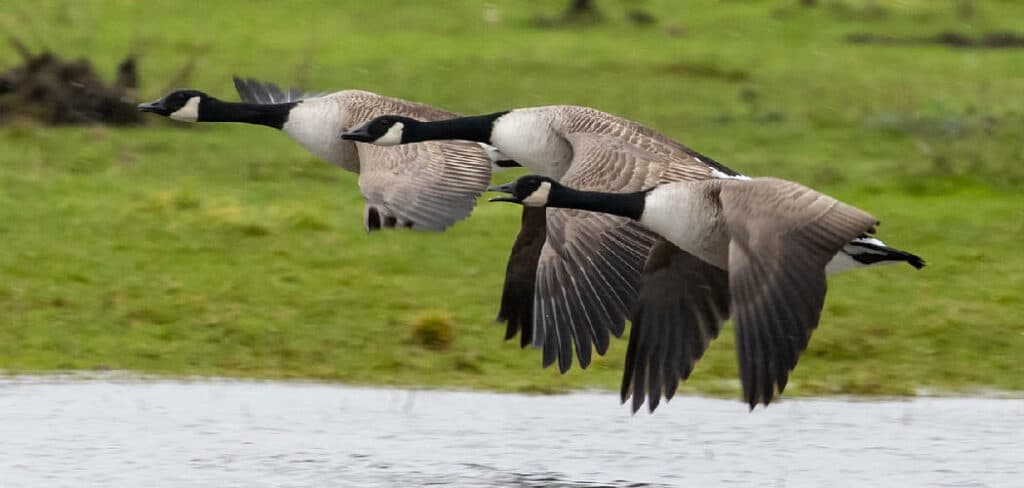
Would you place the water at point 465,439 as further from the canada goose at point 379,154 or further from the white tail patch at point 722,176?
the white tail patch at point 722,176

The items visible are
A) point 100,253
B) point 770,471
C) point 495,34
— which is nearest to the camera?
point 770,471

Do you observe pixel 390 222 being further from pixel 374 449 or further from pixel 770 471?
pixel 770 471

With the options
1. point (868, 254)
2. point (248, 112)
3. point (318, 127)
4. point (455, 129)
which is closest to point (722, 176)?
point (868, 254)

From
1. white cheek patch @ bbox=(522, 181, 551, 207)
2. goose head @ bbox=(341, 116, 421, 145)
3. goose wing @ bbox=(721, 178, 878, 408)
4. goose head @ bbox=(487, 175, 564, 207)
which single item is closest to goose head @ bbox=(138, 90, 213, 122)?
goose head @ bbox=(341, 116, 421, 145)

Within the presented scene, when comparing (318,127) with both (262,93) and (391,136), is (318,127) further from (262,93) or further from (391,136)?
(262,93)

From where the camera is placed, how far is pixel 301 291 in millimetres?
12734

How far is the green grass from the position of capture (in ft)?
38.5

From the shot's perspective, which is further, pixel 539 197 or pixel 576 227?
pixel 576 227

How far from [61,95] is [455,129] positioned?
7.78m

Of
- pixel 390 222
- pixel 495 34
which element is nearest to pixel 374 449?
pixel 390 222

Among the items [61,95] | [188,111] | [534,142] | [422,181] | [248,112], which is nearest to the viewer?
[534,142]

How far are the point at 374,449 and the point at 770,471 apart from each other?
5.39ft

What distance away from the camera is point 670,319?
29.8ft

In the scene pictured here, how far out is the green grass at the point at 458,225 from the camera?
462 inches
